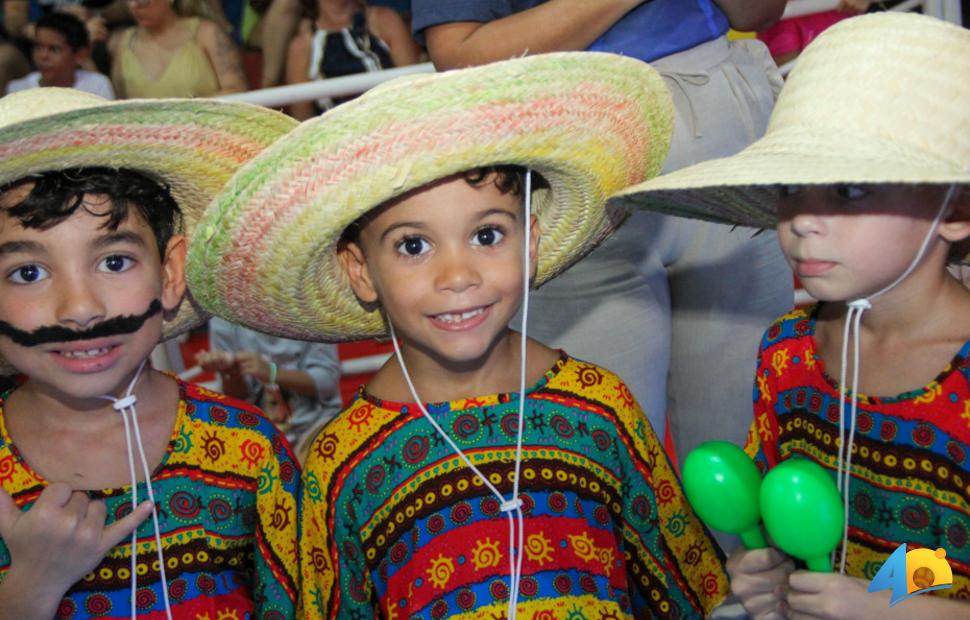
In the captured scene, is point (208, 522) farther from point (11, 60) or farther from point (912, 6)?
point (11, 60)

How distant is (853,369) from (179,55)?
11.1 ft

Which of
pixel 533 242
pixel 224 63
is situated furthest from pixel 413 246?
pixel 224 63

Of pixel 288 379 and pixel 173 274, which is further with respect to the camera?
pixel 288 379

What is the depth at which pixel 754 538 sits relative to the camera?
1.36 m

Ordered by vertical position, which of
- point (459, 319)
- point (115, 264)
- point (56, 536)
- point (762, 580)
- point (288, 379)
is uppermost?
point (115, 264)

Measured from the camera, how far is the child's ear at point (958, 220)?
4.34 feet

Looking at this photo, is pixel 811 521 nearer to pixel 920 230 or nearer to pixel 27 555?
pixel 920 230

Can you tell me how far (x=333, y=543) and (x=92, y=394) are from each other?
384mm

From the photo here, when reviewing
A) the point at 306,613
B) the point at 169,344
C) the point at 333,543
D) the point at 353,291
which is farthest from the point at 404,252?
the point at 169,344

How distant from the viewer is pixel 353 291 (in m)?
1.63

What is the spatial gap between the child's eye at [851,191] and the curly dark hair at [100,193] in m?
0.91

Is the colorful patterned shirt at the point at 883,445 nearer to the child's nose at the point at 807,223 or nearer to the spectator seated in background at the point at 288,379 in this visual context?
the child's nose at the point at 807,223

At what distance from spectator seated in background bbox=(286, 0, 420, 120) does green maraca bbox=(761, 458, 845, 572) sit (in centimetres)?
309

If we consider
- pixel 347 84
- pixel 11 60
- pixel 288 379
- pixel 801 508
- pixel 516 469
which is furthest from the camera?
pixel 11 60
